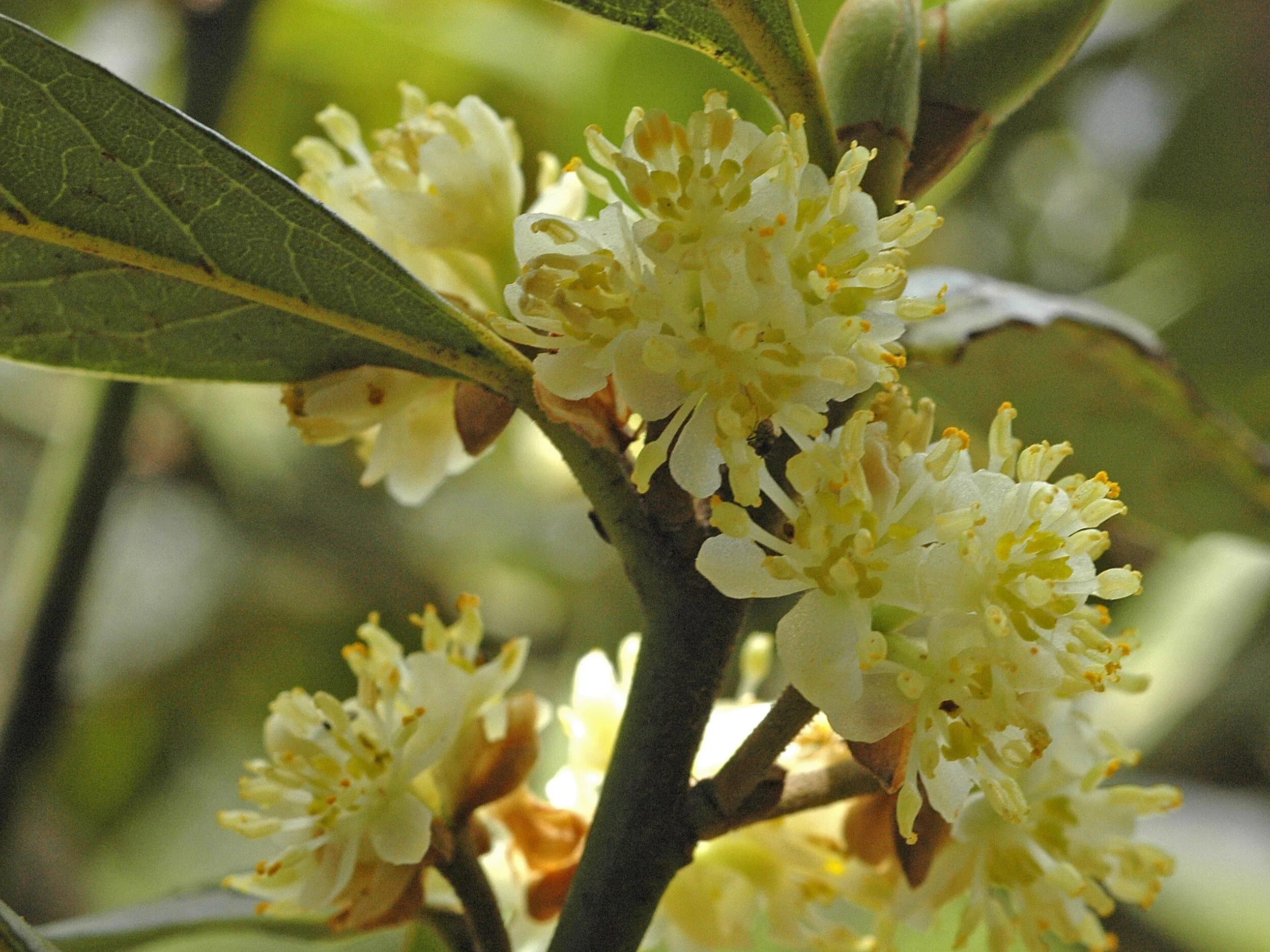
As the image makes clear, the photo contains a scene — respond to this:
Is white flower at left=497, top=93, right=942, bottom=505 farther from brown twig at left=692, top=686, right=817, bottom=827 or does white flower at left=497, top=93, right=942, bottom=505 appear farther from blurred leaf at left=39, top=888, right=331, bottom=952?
blurred leaf at left=39, top=888, right=331, bottom=952

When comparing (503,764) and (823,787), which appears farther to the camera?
(503,764)

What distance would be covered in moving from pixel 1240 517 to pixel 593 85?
0.89m

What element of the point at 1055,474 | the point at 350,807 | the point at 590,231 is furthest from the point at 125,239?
the point at 1055,474

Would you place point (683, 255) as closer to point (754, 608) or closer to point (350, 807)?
point (350, 807)

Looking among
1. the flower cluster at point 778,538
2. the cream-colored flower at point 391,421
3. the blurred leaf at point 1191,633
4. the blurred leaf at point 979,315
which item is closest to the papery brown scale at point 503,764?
the flower cluster at point 778,538

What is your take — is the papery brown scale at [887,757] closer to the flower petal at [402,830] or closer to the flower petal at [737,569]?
the flower petal at [737,569]

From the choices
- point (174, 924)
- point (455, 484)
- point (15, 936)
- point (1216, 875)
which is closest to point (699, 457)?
point (15, 936)

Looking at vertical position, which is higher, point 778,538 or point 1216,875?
point 778,538

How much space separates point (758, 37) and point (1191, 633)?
139 cm

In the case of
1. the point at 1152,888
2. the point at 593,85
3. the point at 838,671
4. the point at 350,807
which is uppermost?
the point at 593,85

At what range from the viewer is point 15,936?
24.0 inches

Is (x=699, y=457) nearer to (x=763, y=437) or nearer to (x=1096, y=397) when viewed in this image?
(x=763, y=437)

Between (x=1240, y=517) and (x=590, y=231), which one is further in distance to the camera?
(x=1240, y=517)

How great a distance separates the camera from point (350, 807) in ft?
2.63
